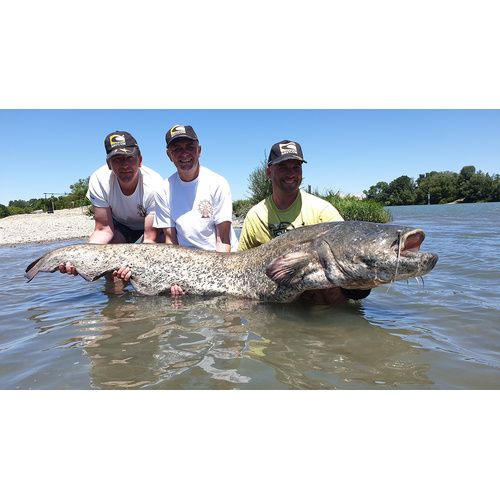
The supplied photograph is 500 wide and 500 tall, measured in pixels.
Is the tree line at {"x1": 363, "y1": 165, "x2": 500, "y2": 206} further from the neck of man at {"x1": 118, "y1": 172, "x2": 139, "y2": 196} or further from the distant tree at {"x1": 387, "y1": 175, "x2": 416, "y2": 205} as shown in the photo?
the neck of man at {"x1": 118, "y1": 172, "x2": 139, "y2": 196}

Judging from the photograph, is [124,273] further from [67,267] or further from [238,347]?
[238,347]

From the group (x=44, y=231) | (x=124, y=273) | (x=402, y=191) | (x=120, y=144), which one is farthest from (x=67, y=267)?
(x=402, y=191)

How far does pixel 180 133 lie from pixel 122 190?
1.46 m

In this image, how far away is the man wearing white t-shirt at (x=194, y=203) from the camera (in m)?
5.73

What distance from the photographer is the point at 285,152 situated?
5023 mm

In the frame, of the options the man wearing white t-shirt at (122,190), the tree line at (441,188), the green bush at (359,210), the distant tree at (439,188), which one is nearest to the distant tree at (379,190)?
the tree line at (441,188)

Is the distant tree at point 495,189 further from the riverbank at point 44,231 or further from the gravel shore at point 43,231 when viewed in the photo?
the gravel shore at point 43,231

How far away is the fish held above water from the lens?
13.2ft

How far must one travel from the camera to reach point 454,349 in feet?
11.2

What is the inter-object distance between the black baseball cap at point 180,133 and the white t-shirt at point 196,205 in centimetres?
53

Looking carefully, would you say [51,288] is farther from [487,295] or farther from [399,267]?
[487,295]

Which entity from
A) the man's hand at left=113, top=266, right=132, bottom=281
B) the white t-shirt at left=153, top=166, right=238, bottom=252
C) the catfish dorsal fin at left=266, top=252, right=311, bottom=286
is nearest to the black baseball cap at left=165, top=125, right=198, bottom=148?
the white t-shirt at left=153, top=166, right=238, bottom=252
